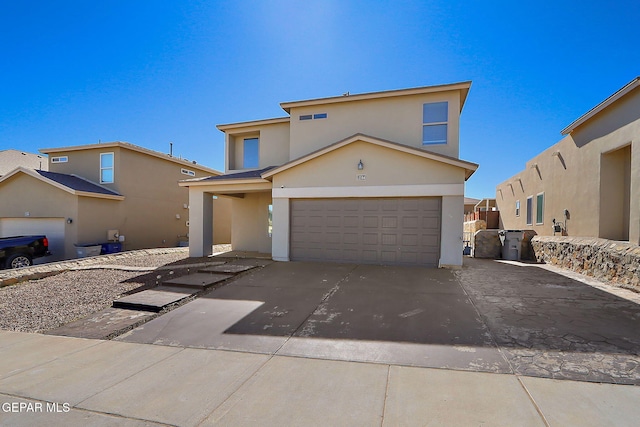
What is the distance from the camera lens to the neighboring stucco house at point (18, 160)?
22.9 m

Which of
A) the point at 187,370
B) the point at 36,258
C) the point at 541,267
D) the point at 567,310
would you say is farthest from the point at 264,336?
the point at 36,258

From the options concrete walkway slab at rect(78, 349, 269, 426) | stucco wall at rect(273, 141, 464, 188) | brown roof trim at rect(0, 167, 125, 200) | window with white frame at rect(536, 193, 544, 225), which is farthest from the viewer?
brown roof trim at rect(0, 167, 125, 200)

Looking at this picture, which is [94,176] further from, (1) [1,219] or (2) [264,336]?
(2) [264,336]

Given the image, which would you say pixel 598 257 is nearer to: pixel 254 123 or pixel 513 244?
pixel 513 244

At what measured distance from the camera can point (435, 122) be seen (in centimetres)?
1101

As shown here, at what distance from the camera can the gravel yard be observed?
213 inches

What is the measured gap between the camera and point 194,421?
8.69 ft

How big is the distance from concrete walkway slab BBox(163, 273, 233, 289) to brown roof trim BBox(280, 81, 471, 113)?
7738mm

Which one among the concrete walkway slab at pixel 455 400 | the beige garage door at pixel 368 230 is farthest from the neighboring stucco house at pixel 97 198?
the concrete walkway slab at pixel 455 400

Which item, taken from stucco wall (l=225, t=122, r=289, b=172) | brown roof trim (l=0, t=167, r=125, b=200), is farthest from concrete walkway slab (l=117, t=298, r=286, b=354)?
brown roof trim (l=0, t=167, r=125, b=200)

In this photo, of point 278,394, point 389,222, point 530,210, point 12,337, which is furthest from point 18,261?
point 530,210

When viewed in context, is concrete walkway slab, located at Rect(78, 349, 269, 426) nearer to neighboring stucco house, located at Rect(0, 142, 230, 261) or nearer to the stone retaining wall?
the stone retaining wall

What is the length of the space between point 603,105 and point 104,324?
13.8 meters

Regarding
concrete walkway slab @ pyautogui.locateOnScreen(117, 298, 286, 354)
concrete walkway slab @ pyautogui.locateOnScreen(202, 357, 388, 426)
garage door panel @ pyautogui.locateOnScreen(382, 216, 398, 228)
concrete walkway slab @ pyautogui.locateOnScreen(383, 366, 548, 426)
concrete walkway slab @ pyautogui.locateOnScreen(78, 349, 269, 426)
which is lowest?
concrete walkway slab @ pyautogui.locateOnScreen(117, 298, 286, 354)
